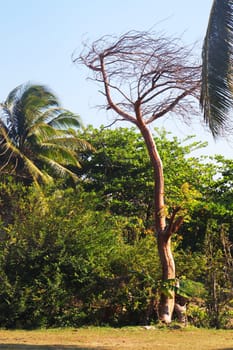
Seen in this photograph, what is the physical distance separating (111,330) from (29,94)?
11.3m

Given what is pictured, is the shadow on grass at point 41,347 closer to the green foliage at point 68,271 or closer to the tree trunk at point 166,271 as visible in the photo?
the green foliage at point 68,271

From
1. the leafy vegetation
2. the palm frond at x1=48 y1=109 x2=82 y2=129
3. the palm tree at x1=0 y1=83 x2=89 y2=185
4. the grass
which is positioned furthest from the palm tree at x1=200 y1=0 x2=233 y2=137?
the palm frond at x1=48 y1=109 x2=82 y2=129

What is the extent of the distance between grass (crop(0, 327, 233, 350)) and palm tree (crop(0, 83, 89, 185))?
8.75 m

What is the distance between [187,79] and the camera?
14.8 m

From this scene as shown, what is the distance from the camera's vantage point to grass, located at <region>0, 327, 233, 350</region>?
1086 cm

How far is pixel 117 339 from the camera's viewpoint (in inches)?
476

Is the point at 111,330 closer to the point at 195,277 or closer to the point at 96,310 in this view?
the point at 96,310

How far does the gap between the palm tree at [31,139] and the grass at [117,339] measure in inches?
345

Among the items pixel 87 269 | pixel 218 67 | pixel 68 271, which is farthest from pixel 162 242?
pixel 218 67

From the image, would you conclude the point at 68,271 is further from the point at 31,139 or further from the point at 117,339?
the point at 31,139

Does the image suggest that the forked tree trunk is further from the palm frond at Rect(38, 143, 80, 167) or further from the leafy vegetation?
the palm frond at Rect(38, 143, 80, 167)

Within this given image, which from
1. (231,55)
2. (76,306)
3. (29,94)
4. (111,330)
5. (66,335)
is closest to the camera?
(231,55)

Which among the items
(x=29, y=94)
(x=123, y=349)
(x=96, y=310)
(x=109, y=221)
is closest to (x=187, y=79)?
(x=109, y=221)

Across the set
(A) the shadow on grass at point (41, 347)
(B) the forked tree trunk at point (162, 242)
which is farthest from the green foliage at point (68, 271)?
(A) the shadow on grass at point (41, 347)
